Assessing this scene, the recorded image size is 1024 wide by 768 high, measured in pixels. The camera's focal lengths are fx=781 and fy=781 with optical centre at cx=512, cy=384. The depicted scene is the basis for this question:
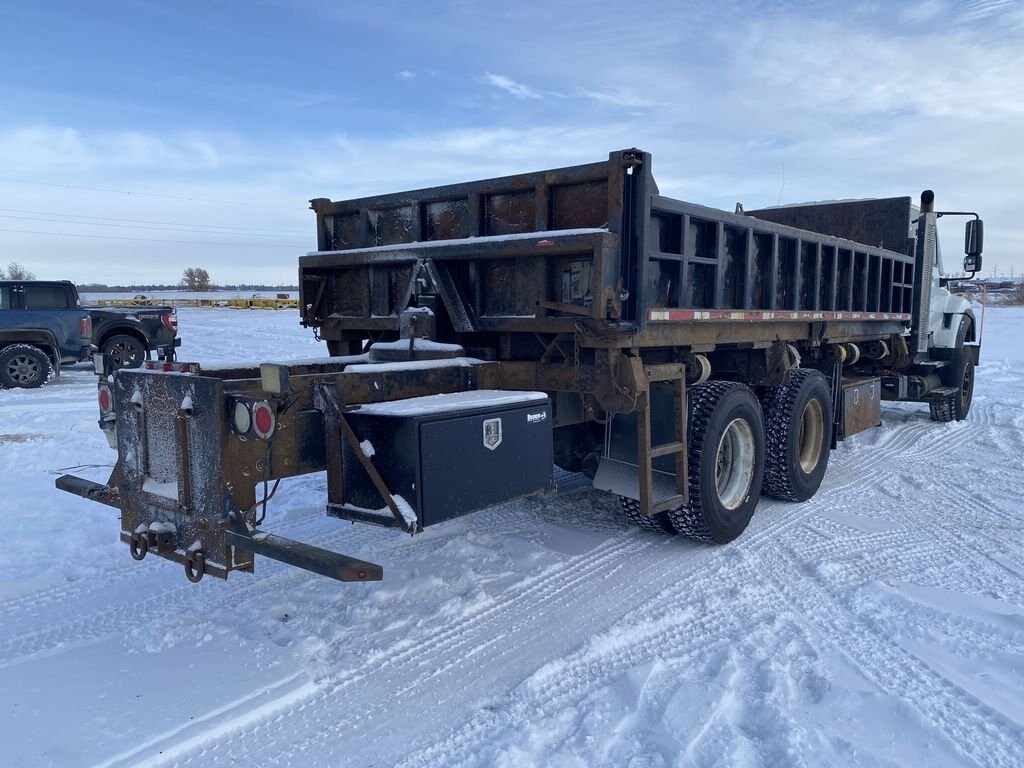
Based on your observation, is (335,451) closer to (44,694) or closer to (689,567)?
(44,694)

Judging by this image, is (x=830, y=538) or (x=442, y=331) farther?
(x=830, y=538)

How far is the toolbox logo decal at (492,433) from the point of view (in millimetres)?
3635

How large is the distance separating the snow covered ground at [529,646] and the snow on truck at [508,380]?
20.1 inches

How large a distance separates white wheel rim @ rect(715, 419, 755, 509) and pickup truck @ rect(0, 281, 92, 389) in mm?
12376

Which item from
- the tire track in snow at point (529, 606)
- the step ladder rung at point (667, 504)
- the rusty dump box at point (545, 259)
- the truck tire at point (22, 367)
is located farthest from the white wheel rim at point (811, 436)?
the truck tire at point (22, 367)

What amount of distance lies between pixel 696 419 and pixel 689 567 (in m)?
0.95

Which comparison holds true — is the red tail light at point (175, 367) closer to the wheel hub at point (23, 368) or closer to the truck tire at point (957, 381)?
the truck tire at point (957, 381)

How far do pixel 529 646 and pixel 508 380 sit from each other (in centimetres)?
152

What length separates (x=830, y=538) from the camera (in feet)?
18.2

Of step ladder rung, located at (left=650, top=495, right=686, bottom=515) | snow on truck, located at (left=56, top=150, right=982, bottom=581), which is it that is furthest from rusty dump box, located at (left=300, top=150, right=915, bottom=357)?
step ladder rung, located at (left=650, top=495, right=686, bottom=515)

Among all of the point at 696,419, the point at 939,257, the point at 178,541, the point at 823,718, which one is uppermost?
the point at 939,257

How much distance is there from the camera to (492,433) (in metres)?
3.68

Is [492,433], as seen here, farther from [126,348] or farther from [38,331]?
[126,348]

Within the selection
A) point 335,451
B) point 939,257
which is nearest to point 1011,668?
point 335,451
